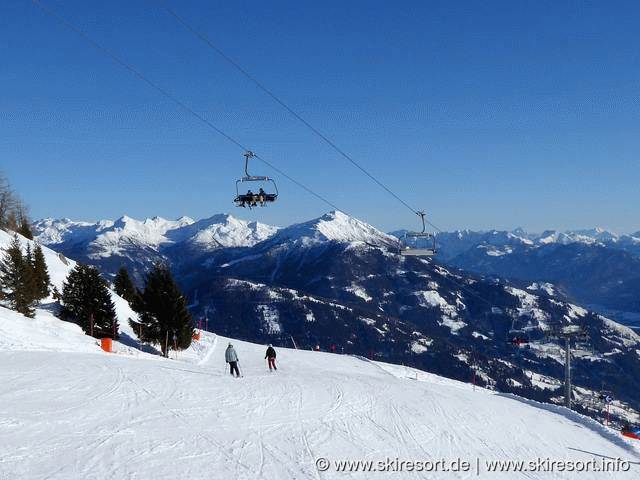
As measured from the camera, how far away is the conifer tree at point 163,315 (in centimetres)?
4778

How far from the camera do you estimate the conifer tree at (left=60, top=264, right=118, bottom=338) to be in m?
47.8

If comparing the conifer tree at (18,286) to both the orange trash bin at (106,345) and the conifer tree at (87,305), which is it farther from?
the orange trash bin at (106,345)

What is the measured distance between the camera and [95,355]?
31.0 metres

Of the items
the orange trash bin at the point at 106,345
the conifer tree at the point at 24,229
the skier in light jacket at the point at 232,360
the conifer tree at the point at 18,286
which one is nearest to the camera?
the skier in light jacket at the point at 232,360

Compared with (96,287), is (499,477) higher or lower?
lower

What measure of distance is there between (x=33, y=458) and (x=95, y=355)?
18635mm

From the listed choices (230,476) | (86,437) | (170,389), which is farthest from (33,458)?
(170,389)

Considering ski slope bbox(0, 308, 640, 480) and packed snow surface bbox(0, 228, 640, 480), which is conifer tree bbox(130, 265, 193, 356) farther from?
packed snow surface bbox(0, 228, 640, 480)

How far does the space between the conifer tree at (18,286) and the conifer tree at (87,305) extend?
2991 millimetres

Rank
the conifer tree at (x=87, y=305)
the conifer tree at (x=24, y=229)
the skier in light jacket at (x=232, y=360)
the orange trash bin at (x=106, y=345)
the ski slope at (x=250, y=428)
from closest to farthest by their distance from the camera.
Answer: the ski slope at (x=250, y=428)
the skier in light jacket at (x=232, y=360)
the orange trash bin at (x=106, y=345)
the conifer tree at (x=87, y=305)
the conifer tree at (x=24, y=229)

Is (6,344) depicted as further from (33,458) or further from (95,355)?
(33,458)

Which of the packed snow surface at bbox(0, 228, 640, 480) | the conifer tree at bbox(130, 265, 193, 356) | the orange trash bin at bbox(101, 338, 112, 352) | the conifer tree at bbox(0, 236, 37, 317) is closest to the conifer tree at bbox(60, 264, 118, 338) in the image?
the conifer tree at bbox(130, 265, 193, 356)

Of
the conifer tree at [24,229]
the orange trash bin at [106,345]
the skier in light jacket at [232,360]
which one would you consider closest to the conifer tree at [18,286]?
the orange trash bin at [106,345]

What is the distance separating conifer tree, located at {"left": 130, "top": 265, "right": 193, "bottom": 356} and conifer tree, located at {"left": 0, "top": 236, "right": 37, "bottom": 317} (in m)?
8.69
